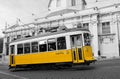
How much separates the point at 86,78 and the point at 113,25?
84.2 feet

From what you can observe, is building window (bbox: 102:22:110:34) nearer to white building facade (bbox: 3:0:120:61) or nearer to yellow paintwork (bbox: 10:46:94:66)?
white building facade (bbox: 3:0:120:61)

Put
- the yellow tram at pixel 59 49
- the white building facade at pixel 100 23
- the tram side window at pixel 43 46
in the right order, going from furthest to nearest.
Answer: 1. the white building facade at pixel 100 23
2. the tram side window at pixel 43 46
3. the yellow tram at pixel 59 49

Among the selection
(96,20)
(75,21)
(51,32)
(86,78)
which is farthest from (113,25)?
(86,78)

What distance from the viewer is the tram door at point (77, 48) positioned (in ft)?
53.6

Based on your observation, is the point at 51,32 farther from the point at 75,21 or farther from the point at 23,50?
the point at 75,21

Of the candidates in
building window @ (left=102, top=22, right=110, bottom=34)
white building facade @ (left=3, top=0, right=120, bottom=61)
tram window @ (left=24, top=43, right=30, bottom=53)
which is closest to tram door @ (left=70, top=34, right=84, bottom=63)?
tram window @ (left=24, top=43, right=30, bottom=53)

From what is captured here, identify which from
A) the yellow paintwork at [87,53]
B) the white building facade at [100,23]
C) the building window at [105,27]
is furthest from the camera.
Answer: the building window at [105,27]

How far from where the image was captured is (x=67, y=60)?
16.7 metres

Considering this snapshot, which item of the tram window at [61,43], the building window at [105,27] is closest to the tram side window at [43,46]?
the tram window at [61,43]

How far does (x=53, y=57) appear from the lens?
57.5 ft

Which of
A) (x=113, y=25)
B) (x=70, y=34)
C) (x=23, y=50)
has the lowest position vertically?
(x=23, y=50)

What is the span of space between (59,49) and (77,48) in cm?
154

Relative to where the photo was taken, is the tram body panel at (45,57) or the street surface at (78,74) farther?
the tram body panel at (45,57)

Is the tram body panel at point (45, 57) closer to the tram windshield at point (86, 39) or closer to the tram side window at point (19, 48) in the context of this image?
the tram side window at point (19, 48)
